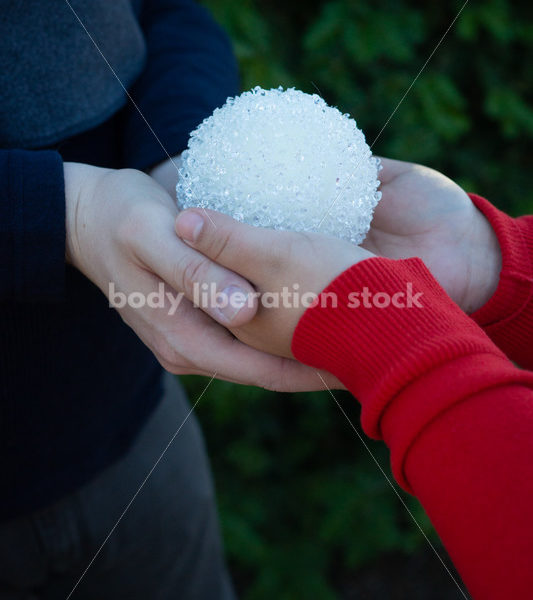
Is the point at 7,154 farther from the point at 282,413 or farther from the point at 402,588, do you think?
the point at 402,588

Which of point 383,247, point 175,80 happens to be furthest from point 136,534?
point 175,80

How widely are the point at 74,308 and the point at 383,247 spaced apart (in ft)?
1.76

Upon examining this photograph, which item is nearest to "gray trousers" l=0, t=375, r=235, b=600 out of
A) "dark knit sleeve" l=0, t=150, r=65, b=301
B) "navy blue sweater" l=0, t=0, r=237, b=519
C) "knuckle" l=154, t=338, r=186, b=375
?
"navy blue sweater" l=0, t=0, r=237, b=519

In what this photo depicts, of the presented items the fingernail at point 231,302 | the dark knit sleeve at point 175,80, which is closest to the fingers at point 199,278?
the fingernail at point 231,302

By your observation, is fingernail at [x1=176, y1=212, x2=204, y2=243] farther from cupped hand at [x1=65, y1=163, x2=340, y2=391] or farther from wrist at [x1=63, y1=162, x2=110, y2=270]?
wrist at [x1=63, y1=162, x2=110, y2=270]

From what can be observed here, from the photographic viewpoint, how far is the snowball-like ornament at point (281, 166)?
0.77 meters

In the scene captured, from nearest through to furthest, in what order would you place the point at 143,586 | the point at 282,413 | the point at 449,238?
the point at 449,238
the point at 143,586
the point at 282,413

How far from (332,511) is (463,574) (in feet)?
4.17

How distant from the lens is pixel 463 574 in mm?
551

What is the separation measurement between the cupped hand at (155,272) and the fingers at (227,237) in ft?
0.09

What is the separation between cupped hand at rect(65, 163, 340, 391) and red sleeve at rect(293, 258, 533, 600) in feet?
0.46

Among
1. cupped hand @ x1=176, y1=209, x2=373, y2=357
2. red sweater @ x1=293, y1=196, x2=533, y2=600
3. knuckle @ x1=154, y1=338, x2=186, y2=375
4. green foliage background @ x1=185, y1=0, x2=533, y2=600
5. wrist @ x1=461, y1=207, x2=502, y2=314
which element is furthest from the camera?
green foliage background @ x1=185, y1=0, x2=533, y2=600

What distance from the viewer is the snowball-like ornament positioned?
77 cm

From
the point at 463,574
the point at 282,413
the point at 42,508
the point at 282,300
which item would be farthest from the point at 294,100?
the point at 282,413
